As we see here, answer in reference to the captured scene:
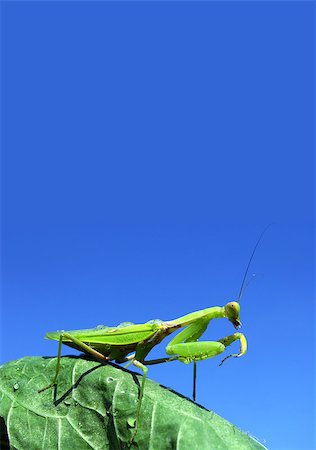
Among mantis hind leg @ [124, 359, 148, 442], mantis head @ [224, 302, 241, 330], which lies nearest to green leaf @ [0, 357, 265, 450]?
mantis hind leg @ [124, 359, 148, 442]

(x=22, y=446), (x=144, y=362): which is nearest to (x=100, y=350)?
(x=144, y=362)

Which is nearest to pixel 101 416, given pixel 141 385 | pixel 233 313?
pixel 141 385

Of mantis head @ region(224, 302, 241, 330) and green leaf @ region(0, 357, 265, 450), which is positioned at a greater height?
mantis head @ region(224, 302, 241, 330)

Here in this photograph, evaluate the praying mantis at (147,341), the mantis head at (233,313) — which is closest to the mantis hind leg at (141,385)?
the praying mantis at (147,341)

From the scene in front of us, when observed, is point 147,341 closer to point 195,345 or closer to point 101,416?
point 195,345

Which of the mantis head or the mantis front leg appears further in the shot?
the mantis head

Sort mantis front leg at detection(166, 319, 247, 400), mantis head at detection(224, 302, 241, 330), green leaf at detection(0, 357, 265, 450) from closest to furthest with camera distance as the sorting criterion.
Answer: green leaf at detection(0, 357, 265, 450)
mantis front leg at detection(166, 319, 247, 400)
mantis head at detection(224, 302, 241, 330)

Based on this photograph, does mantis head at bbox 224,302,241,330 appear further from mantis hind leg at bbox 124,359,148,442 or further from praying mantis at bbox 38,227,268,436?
mantis hind leg at bbox 124,359,148,442

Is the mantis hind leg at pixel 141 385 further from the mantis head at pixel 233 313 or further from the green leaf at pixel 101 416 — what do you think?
the mantis head at pixel 233 313
